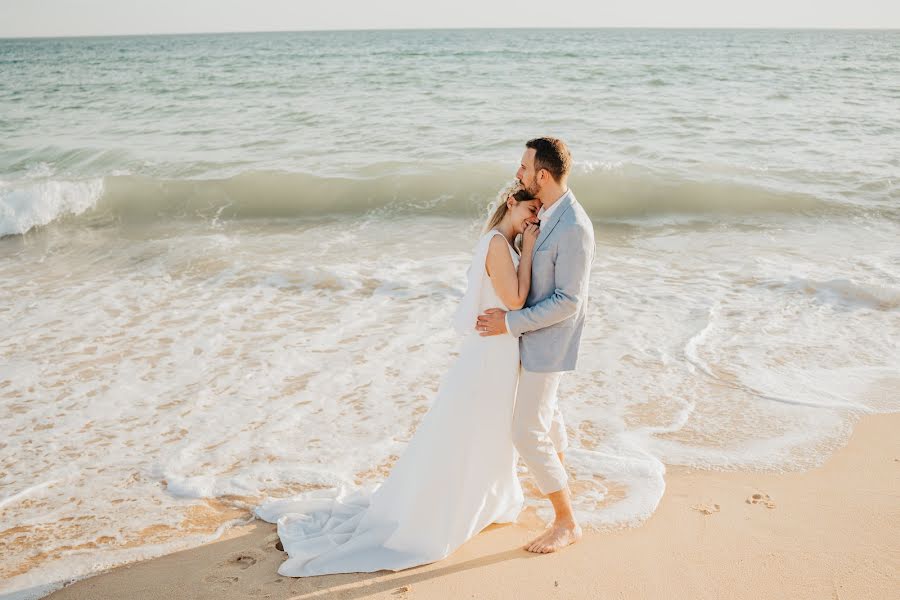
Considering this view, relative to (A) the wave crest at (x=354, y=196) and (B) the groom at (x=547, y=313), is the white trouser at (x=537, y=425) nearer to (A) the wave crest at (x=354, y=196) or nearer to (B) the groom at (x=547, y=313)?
(B) the groom at (x=547, y=313)

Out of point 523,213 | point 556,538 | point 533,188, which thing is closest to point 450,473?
point 556,538

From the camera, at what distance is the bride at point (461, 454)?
361 centimetres

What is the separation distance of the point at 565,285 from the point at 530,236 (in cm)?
30

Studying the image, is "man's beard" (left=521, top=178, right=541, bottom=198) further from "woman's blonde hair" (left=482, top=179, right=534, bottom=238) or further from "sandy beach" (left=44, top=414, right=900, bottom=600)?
"sandy beach" (left=44, top=414, right=900, bottom=600)

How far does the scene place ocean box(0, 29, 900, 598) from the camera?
480cm

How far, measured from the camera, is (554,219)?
137 inches

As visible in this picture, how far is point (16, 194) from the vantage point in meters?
12.6

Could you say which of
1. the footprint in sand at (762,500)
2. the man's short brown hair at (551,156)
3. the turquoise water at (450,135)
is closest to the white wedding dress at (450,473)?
the man's short brown hair at (551,156)

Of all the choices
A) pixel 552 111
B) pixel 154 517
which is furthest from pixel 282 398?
pixel 552 111

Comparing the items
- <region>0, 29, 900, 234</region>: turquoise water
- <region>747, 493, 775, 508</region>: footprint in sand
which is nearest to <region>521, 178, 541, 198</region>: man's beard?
<region>747, 493, 775, 508</region>: footprint in sand

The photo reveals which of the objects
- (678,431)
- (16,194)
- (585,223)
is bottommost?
(678,431)

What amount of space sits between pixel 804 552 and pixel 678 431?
1.55 meters

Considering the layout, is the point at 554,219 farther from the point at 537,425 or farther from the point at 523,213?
the point at 537,425

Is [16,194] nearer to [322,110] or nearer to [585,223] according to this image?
[322,110]
